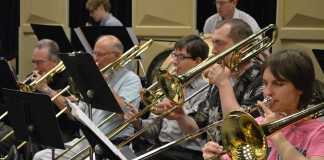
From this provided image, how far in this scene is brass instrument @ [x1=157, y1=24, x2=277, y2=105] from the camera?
3.13 metres

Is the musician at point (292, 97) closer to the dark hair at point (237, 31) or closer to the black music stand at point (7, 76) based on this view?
the dark hair at point (237, 31)

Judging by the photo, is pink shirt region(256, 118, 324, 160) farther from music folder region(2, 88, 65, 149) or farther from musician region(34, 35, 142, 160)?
musician region(34, 35, 142, 160)

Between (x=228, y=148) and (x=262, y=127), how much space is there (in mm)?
271

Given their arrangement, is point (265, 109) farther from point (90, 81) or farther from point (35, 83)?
point (35, 83)

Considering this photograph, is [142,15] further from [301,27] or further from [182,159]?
[182,159]

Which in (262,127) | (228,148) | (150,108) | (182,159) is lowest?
(182,159)

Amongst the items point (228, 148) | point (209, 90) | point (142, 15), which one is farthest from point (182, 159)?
point (142, 15)

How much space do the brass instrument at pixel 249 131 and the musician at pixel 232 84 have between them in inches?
25.0

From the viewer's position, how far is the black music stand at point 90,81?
3.57 metres

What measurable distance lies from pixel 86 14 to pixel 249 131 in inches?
245

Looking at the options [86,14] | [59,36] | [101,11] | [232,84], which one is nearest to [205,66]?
[232,84]

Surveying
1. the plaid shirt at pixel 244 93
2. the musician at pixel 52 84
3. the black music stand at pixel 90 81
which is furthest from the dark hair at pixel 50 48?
the plaid shirt at pixel 244 93

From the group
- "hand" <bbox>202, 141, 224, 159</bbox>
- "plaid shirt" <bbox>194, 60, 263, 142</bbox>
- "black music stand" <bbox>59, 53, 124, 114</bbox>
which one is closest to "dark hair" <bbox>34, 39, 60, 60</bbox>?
"black music stand" <bbox>59, 53, 124, 114</bbox>

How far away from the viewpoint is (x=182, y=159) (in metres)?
3.70
